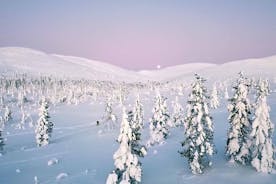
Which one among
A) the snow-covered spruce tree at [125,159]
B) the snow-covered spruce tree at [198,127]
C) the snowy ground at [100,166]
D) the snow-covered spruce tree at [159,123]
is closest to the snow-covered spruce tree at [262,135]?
the snowy ground at [100,166]

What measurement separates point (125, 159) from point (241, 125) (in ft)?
56.1

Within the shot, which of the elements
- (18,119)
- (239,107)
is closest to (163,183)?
(239,107)

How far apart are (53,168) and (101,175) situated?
10.8 meters

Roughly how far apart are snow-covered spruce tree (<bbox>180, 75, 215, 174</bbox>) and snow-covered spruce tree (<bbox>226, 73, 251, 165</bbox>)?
9.02 ft

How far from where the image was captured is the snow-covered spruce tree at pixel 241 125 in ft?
144

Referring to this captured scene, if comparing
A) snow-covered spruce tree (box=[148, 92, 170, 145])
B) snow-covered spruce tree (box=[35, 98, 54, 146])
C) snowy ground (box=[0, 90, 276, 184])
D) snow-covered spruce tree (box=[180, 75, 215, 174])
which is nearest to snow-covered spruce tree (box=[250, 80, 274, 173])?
snowy ground (box=[0, 90, 276, 184])

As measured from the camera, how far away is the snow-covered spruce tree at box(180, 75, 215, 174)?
144ft

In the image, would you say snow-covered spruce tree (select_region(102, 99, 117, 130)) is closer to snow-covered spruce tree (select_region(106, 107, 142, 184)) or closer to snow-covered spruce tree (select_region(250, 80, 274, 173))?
snow-covered spruce tree (select_region(250, 80, 274, 173))

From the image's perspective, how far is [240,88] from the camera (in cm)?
4419

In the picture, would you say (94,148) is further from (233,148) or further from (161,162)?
(233,148)

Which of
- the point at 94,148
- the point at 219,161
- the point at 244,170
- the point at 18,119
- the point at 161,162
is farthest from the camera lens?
the point at 18,119

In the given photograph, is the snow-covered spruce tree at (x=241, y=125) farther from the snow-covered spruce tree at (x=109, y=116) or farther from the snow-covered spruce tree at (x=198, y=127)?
the snow-covered spruce tree at (x=109, y=116)

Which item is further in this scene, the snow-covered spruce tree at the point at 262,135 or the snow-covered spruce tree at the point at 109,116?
the snow-covered spruce tree at the point at 109,116

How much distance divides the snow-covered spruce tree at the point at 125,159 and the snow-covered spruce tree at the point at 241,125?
1528cm
